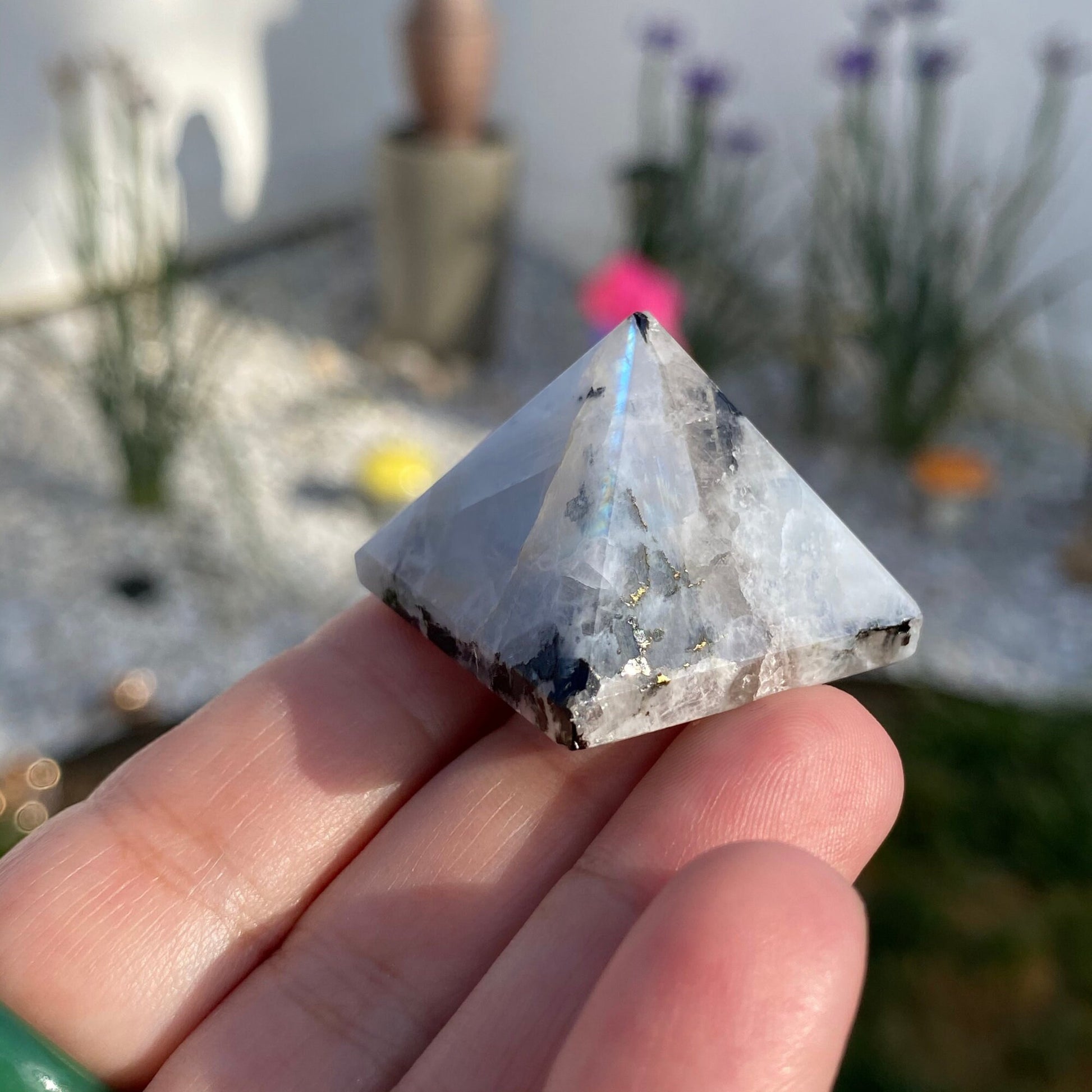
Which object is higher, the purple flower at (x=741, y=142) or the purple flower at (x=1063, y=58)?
the purple flower at (x=1063, y=58)

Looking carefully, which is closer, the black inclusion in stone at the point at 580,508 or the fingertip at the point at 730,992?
the fingertip at the point at 730,992

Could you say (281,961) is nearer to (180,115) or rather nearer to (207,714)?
(207,714)

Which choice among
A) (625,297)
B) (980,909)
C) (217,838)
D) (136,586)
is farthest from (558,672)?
(625,297)

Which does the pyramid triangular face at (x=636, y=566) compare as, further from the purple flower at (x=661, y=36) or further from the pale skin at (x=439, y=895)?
the purple flower at (x=661, y=36)

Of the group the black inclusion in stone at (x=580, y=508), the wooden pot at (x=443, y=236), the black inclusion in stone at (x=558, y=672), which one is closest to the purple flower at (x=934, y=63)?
the wooden pot at (x=443, y=236)

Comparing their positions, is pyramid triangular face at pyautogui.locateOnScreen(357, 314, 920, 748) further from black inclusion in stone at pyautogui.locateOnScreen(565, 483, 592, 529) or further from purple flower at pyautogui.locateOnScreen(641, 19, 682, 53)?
purple flower at pyautogui.locateOnScreen(641, 19, 682, 53)

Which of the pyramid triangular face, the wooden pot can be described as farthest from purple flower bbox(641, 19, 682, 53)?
the pyramid triangular face

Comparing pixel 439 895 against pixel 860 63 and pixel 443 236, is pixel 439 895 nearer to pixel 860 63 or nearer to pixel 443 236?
pixel 860 63
